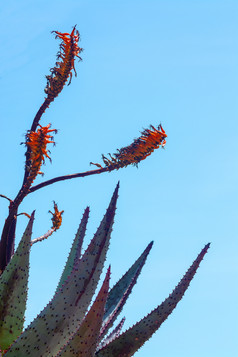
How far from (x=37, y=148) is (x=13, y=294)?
1.37 m

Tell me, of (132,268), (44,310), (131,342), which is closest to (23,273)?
(44,310)

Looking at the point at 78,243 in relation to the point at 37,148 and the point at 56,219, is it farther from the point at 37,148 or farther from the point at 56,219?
the point at 56,219

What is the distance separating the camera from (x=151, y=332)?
394cm

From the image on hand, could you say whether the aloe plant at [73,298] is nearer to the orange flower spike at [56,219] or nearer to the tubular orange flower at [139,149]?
the tubular orange flower at [139,149]

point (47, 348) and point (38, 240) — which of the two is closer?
point (47, 348)

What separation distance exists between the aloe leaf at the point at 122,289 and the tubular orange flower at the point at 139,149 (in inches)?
32.0

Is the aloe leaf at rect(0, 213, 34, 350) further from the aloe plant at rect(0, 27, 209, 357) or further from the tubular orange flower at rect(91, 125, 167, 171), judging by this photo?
the tubular orange flower at rect(91, 125, 167, 171)

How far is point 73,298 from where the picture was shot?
365cm

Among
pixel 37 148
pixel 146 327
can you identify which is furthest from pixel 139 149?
pixel 146 327

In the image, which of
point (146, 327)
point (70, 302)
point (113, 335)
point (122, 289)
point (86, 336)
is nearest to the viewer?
point (86, 336)

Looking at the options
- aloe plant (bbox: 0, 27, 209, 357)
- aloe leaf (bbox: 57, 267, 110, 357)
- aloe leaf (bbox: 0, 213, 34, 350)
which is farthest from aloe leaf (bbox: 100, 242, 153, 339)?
aloe leaf (bbox: 57, 267, 110, 357)

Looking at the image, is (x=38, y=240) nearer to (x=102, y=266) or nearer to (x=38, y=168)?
(x=38, y=168)

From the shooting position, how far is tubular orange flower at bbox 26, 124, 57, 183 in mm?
4848

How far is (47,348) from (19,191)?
1764 millimetres
